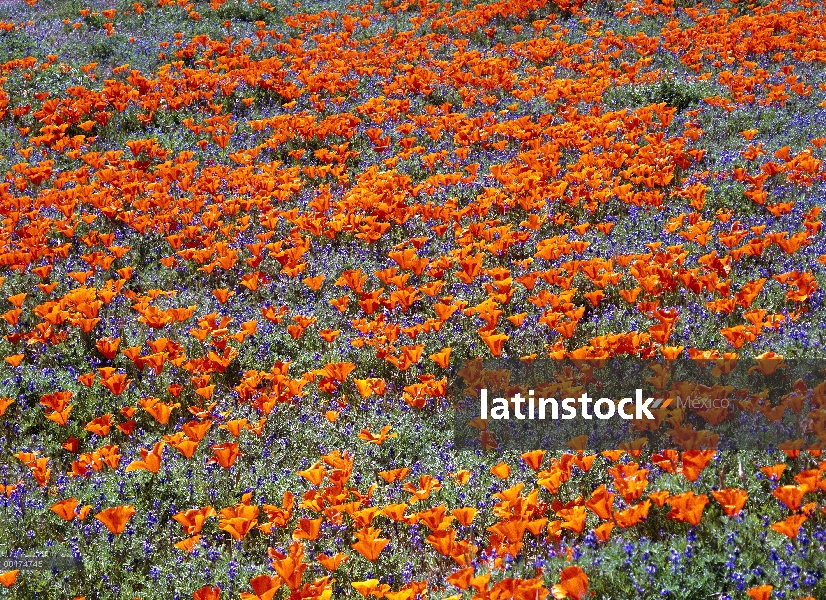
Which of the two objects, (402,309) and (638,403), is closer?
(638,403)

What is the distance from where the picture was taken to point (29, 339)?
585 cm

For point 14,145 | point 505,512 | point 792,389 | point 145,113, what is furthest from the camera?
point 145,113

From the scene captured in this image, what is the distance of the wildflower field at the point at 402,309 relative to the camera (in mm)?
3746

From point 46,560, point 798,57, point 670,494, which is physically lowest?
point 46,560

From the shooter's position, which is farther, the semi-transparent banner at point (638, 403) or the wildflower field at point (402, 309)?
the semi-transparent banner at point (638, 403)

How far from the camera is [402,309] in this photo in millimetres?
6199

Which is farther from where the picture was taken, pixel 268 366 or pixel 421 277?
pixel 421 277

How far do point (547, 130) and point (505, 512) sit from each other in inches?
239

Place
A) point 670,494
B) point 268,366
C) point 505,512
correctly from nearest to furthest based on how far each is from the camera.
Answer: point 505,512, point 670,494, point 268,366

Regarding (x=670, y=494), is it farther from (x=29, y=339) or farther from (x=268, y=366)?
(x=29, y=339)

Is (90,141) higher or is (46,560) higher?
(90,141)

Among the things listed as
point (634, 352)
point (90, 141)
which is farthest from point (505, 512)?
point (90, 141)

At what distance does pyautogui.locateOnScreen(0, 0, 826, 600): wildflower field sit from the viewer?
12.3 feet

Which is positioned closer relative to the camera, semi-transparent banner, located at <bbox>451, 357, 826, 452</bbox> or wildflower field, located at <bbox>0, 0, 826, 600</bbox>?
wildflower field, located at <bbox>0, 0, 826, 600</bbox>
